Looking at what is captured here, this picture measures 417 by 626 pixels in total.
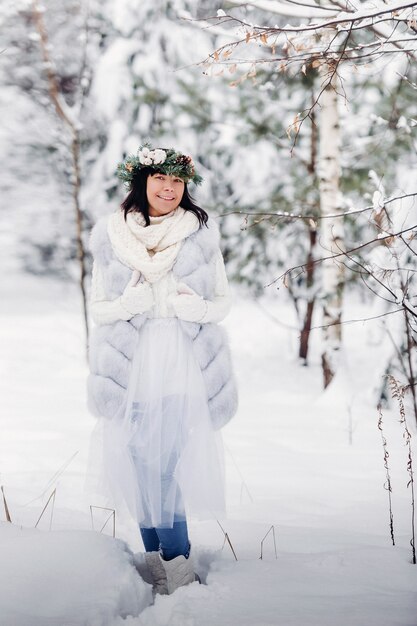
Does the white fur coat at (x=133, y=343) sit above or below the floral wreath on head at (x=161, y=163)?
below

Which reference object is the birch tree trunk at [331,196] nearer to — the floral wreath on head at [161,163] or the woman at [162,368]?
the floral wreath on head at [161,163]

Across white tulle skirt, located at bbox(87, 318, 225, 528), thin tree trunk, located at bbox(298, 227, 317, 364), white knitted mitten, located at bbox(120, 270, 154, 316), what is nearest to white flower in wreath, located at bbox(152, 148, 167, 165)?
white knitted mitten, located at bbox(120, 270, 154, 316)

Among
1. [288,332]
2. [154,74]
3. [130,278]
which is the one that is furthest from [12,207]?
[130,278]

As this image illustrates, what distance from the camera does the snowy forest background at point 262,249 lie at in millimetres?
3107

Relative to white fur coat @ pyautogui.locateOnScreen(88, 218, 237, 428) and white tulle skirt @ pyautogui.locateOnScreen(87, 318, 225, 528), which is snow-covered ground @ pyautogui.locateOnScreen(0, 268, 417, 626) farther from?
white fur coat @ pyautogui.locateOnScreen(88, 218, 237, 428)

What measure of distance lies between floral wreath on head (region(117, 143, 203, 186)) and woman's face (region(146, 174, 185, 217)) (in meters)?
0.03

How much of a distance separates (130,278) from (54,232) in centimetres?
1341

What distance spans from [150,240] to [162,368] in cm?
62

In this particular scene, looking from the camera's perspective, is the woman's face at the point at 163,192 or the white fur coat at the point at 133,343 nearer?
the white fur coat at the point at 133,343

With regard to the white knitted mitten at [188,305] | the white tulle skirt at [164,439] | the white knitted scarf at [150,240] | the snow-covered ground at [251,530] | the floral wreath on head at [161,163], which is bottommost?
the snow-covered ground at [251,530]

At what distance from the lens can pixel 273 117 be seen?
909cm

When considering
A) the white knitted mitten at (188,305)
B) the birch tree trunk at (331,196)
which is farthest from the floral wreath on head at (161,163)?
the birch tree trunk at (331,196)

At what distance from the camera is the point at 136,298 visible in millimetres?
3010

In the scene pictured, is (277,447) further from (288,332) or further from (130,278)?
(288,332)
